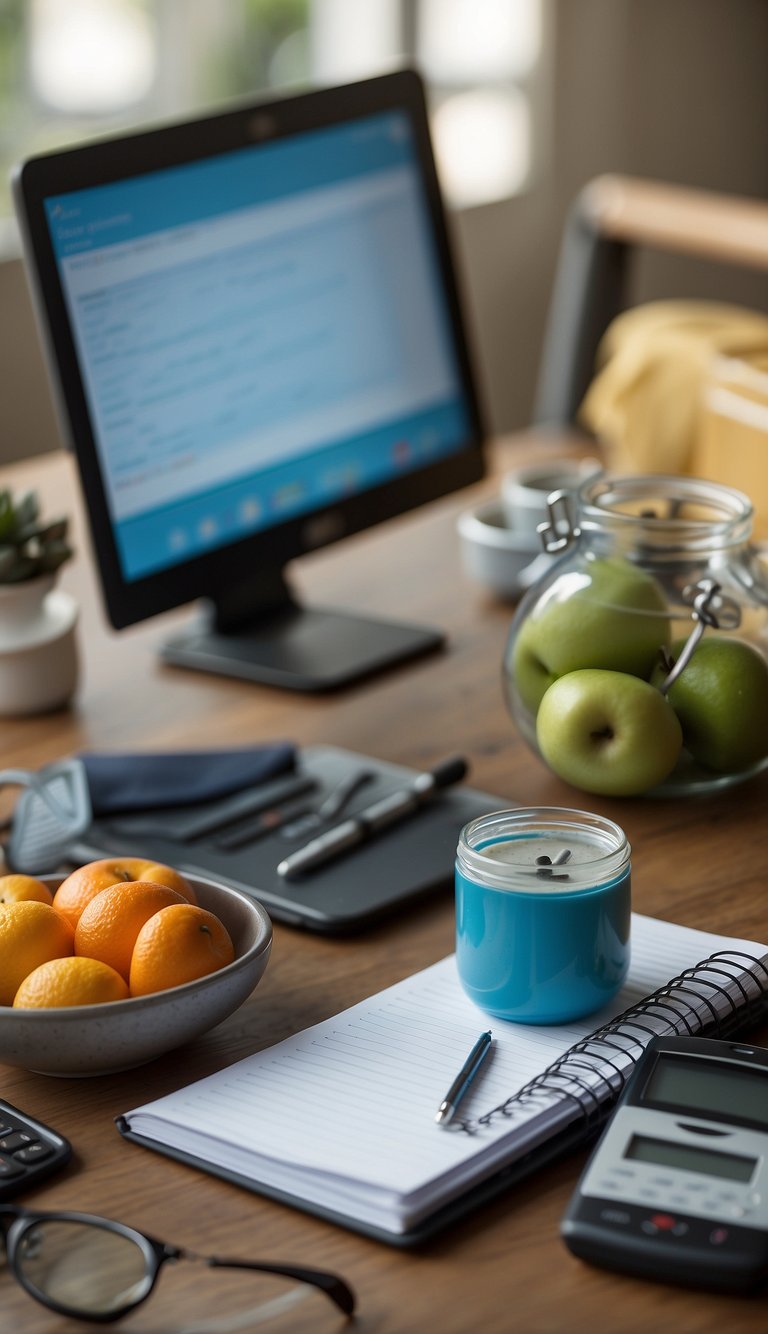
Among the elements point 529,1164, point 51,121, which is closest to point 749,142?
point 51,121

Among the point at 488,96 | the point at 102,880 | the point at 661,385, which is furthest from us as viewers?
the point at 488,96

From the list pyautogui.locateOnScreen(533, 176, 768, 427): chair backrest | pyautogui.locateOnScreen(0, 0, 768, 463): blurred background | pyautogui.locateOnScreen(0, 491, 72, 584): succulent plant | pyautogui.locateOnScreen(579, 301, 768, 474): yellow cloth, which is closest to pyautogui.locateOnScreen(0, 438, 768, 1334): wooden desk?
pyautogui.locateOnScreen(0, 491, 72, 584): succulent plant

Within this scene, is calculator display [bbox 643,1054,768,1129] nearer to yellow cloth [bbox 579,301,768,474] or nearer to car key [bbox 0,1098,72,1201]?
car key [bbox 0,1098,72,1201]

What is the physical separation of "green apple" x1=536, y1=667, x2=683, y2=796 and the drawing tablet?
72 mm

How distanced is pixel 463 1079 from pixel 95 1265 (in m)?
0.21

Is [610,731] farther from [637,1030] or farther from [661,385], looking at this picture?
[661,385]

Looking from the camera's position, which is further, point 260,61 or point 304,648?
point 260,61

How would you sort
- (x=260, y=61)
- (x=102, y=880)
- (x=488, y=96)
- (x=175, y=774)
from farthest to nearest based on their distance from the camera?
(x=488, y=96), (x=260, y=61), (x=175, y=774), (x=102, y=880)

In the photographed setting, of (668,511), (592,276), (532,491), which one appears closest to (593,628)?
(668,511)

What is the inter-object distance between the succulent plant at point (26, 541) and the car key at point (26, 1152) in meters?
0.62

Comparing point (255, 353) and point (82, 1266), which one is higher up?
point (255, 353)

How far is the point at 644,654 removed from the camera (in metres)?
1.14

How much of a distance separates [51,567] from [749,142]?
3.88 m

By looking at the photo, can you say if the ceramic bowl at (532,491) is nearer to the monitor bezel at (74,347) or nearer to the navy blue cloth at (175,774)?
the monitor bezel at (74,347)
